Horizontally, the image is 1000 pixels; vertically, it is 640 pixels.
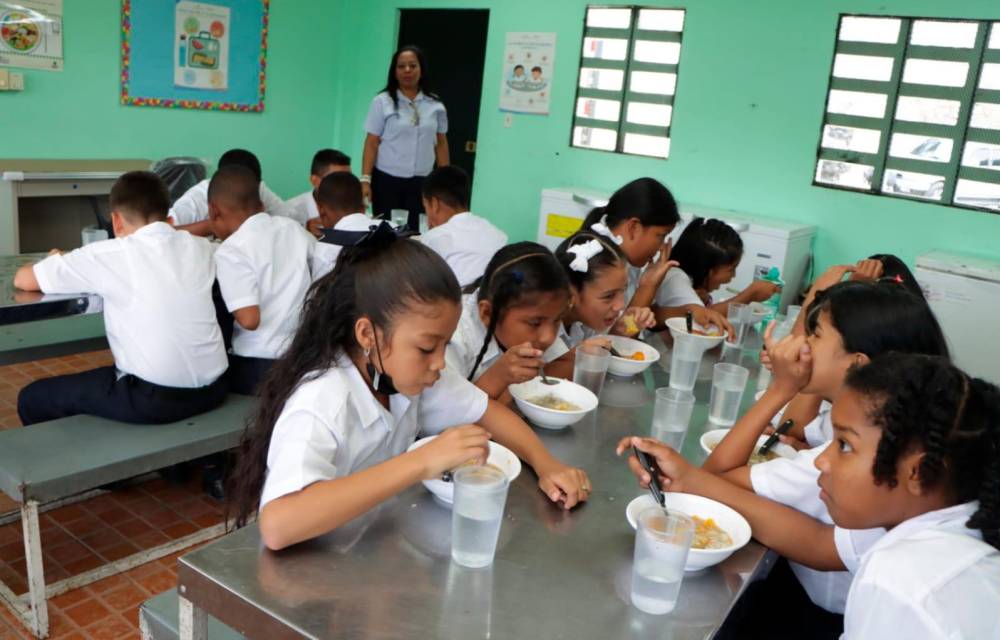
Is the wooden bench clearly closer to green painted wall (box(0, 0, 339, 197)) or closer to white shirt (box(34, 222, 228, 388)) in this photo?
white shirt (box(34, 222, 228, 388))

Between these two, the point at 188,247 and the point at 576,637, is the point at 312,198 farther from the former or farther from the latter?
the point at 576,637

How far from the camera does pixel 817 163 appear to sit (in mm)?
4695

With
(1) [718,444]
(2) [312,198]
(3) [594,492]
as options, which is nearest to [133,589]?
(3) [594,492]

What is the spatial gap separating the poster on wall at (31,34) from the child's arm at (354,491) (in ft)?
15.5

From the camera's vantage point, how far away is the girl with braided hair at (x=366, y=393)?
47.4 inches

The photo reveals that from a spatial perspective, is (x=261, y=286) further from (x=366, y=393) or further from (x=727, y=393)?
(x=727, y=393)

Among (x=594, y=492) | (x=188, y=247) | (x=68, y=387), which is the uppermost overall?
(x=188, y=247)

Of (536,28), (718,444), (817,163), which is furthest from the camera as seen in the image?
(536,28)

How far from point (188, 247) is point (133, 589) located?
1.00 m

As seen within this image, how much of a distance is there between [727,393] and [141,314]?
5.43 ft

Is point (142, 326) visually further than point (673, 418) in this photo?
Yes

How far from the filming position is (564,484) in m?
1.35

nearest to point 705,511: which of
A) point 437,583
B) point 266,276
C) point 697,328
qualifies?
point 437,583

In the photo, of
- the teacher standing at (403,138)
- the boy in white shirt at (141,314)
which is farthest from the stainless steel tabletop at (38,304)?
the teacher standing at (403,138)
